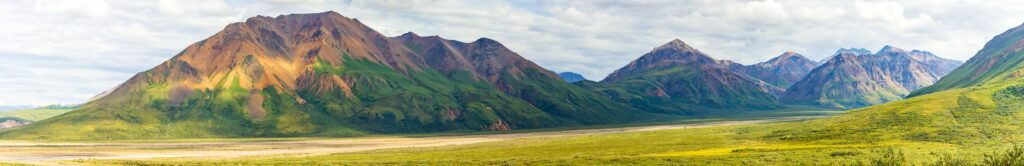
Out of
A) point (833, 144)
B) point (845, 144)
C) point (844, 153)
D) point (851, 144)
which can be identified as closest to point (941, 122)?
point (851, 144)

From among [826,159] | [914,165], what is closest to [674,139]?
[826,159]

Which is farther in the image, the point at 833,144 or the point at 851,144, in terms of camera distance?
the point at 833,144

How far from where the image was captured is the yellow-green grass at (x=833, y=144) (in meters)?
130

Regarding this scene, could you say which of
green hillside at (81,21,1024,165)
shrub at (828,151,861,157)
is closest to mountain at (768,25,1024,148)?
green hillside at (81,21,1024,165)

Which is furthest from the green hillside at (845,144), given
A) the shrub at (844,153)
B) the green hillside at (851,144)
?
the green hillside at (851,144)

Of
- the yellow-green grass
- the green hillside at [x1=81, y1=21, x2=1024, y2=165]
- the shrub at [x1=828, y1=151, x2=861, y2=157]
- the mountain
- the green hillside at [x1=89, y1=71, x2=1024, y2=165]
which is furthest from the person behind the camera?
the mountain

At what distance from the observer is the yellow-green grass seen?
130m

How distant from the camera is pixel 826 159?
125250mm

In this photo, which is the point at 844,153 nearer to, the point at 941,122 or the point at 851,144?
the point at 851,144

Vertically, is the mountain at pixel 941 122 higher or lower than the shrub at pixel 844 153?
higher

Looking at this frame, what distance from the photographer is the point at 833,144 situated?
153125 mm

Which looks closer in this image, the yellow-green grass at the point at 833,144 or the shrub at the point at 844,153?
the shrub at the point at 844,153

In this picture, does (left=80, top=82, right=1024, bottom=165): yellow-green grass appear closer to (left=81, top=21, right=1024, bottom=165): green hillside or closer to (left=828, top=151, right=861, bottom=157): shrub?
(left=828, top=151, right=861, bottom=157): shrub

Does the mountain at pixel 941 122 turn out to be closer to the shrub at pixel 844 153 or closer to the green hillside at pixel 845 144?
the green hillside at pixel 845 144
